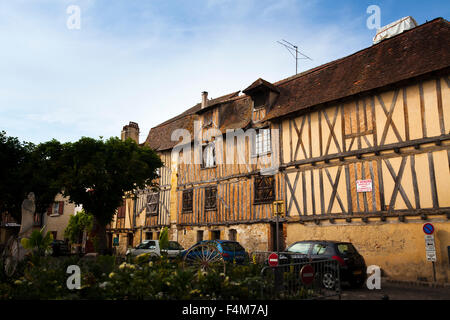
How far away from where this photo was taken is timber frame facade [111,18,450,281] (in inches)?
480

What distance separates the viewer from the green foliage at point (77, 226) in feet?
99.0

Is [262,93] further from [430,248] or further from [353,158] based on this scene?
[430,248]

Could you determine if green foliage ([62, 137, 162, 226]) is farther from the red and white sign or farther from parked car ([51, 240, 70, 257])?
the red and white sign

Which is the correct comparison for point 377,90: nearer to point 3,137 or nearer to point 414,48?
point 414,48

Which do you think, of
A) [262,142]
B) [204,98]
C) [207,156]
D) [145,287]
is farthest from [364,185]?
[204,98]

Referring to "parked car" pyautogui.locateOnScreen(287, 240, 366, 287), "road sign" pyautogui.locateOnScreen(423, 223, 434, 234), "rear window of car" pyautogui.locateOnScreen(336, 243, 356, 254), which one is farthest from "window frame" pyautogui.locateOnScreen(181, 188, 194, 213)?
"road sign" pyautogui.locateOnScreen(423, 223, 434, 234)

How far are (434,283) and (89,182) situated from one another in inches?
591

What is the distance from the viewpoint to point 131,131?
93.1 ft

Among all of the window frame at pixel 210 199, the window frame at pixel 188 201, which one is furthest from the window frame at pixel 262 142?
the window frame at pixel 188 201

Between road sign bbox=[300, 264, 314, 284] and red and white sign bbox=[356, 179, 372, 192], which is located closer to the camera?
road sign bbox=[300, 264, 314, 284]

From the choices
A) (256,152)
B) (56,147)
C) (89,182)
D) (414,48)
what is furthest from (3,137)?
(414,48)

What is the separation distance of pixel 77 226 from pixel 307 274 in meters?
28.0

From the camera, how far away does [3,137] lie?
2258 cm

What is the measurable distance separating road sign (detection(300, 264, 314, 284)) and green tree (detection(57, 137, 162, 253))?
13763 mm
